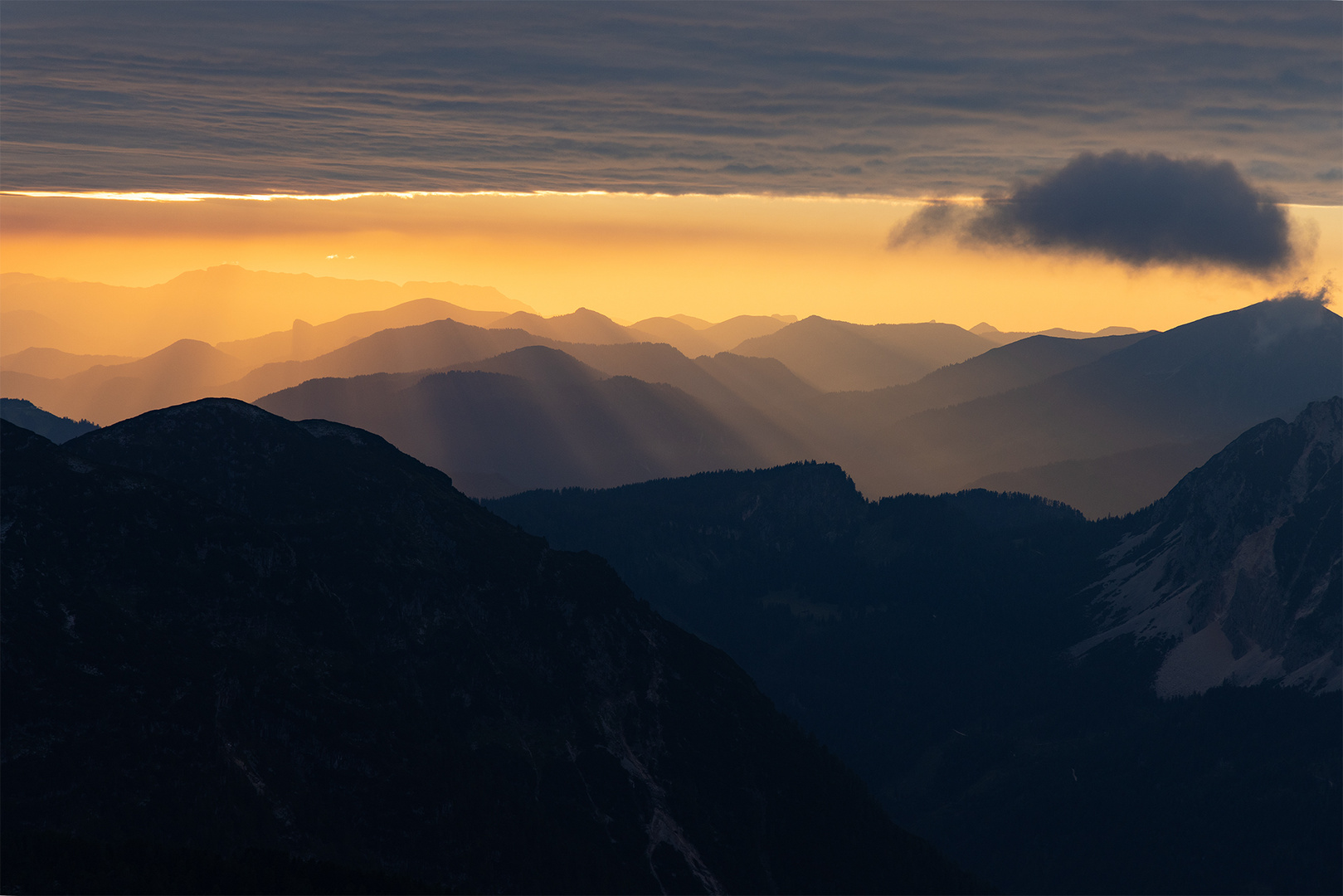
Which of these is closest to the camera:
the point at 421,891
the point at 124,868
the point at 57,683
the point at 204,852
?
the point at 124,868

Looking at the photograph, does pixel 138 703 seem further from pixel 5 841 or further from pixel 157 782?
pixel 5 841

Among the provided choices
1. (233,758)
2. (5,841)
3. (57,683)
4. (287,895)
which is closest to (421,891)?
(287,895)

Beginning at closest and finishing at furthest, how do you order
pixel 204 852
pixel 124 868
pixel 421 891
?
pixel 124 868 < pixel 204 852 < pixel 421 891

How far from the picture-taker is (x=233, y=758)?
197875 mm

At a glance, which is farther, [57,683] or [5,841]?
[57,683]

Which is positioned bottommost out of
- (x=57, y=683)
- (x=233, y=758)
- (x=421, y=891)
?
(x=421, y=891)

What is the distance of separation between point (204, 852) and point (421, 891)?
30.1 m

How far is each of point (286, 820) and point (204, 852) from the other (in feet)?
84.9

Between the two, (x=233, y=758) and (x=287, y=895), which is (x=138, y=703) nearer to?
(x=233, y=758)

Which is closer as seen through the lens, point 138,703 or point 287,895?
point 287,895

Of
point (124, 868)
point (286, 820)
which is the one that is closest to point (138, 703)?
point (286, 820)

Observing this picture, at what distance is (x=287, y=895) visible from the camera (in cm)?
16625

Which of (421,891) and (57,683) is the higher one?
(57,683)

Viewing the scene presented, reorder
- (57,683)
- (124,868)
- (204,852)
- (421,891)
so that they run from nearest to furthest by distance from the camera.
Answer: (124,868)
(204,852)
(421,891)
(57,683)
